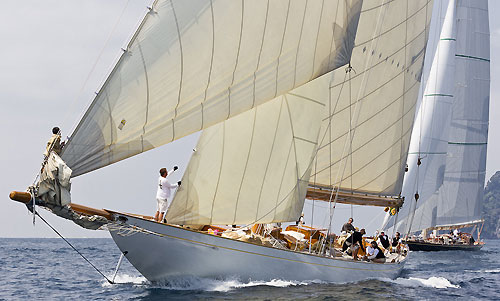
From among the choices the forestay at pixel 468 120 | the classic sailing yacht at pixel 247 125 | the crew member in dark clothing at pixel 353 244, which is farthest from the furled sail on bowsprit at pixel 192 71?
the forestay at pixel 468 120

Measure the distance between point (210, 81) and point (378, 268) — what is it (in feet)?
33.1

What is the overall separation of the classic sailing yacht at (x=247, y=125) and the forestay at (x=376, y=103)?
0.05 meters

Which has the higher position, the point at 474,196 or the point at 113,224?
the point at 474,196

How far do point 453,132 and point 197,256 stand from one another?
32038 millimetres

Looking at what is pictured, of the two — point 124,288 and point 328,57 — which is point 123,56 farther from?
point 124,288

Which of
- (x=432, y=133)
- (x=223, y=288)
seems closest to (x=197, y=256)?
(x=223, y=288)

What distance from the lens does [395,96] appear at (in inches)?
910

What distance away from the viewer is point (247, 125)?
654 inches

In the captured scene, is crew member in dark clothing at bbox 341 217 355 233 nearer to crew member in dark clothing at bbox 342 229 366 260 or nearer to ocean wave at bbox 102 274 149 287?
crew member in dark clothing at bbox 342 229 366 260

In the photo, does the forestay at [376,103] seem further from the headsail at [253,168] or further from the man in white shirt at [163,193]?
the man in white shirt at [163,193]

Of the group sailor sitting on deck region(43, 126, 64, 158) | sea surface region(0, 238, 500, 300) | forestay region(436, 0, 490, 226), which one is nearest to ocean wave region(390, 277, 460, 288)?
sea surface region(0, 238, 500, 300)

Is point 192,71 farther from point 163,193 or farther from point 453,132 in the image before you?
point 453,132

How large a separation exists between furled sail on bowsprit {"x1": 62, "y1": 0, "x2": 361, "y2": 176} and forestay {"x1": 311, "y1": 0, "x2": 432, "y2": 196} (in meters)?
5.45

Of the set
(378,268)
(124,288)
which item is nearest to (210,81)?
(124,288)
